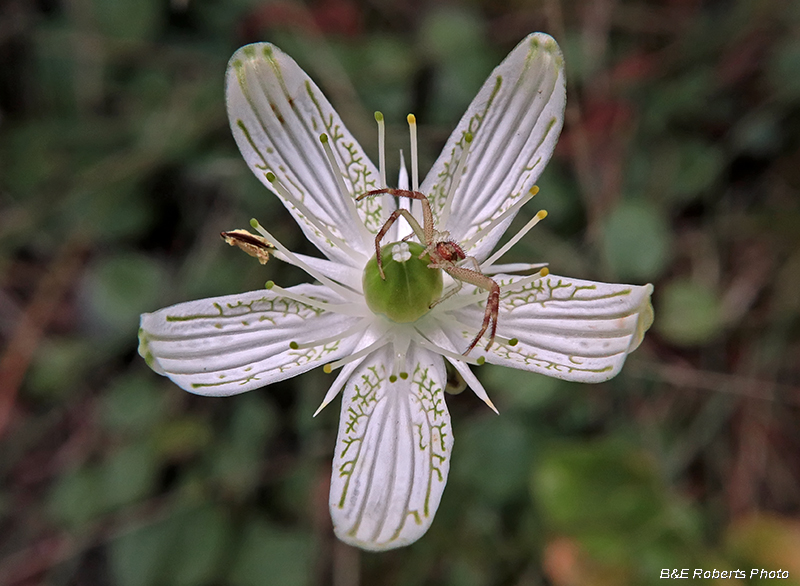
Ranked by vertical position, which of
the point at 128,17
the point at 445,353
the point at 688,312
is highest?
the point at 128,17

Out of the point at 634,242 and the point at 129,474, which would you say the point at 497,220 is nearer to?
the point at 634,242

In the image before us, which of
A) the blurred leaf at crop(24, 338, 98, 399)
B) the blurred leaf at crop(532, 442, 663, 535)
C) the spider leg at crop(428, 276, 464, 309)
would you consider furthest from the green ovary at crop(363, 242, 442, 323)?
the blurred leaf at crop(24, 338, 98, 399)

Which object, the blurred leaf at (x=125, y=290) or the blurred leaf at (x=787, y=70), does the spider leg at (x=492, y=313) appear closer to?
the blurred leaf at (x=125, y=290)

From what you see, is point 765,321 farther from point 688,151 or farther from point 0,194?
point 0,194

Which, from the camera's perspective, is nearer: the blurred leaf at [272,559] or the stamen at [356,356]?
the stamen at [356,356]

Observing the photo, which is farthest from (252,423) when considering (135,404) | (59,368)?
(59,368)

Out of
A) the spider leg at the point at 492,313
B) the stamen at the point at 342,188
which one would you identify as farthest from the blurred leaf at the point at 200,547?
the spider leg at the point at 492,313

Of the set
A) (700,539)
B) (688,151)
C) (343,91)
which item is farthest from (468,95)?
(700,539)
